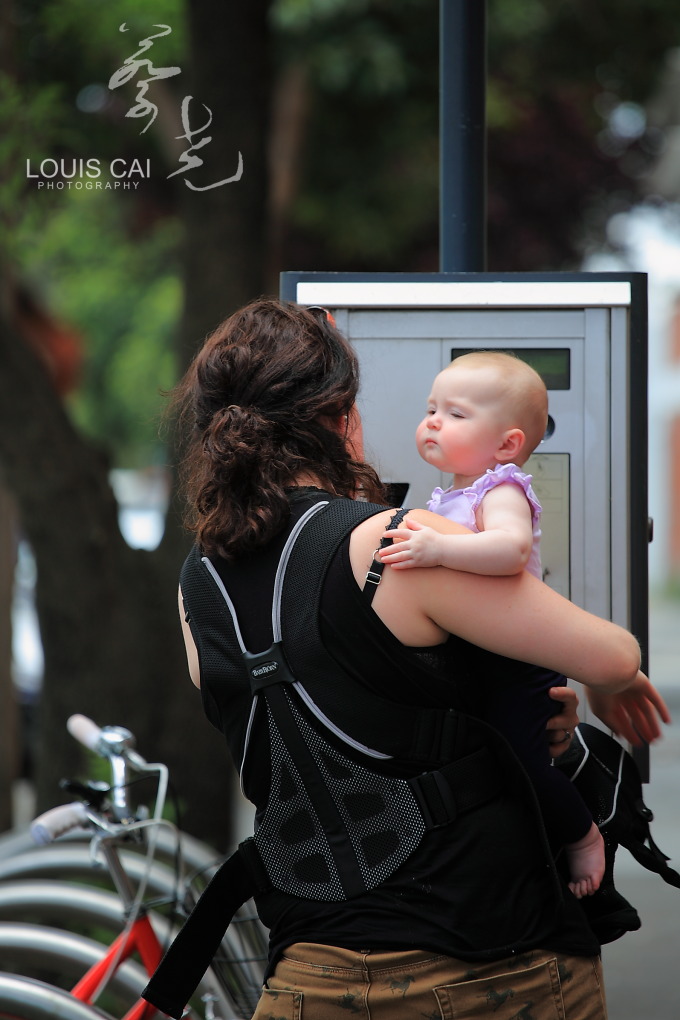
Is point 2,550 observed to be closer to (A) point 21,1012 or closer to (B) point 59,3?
(B) point 59,3

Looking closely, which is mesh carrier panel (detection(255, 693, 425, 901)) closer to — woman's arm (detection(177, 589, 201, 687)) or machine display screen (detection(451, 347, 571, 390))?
woman's arm (detection(177, 589, 201, 687))

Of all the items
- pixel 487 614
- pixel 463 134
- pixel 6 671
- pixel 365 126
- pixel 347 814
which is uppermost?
pixel 365 126

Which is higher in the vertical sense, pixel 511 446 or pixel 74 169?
pixel 74 169

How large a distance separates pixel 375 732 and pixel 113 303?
69.7 feet

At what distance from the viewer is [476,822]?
144cm

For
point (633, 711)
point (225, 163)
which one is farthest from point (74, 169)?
point (633, 711)

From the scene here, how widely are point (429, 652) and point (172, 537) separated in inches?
128

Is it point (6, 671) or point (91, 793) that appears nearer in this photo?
point (91, 793)

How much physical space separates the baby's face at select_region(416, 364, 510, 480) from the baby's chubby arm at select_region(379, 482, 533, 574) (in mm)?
169

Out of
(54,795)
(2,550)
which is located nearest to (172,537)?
(54,795)

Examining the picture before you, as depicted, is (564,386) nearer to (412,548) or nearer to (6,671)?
(412,548)

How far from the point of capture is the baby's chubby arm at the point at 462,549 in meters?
1.38

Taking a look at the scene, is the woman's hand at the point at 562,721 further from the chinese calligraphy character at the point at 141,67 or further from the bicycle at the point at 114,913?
the chinese calligraphy character at the point at 141,67

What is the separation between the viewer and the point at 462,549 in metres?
1.41
